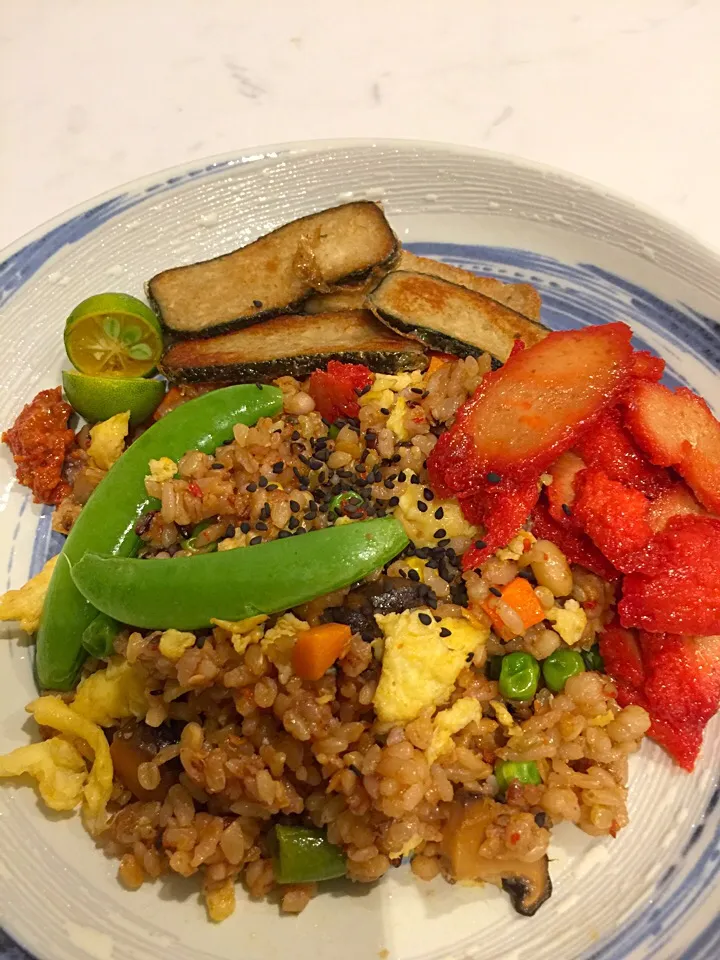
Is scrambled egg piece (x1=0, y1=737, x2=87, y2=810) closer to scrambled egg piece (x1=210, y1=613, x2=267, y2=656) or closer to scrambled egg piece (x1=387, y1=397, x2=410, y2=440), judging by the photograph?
scrambled egg piece (x1=210, y1=613, x2=267, y2=656)

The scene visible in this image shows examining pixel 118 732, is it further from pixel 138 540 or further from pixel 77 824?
pixel 138 540

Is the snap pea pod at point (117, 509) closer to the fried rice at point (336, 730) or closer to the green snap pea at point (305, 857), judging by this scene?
the fried rice at point (336, 730)

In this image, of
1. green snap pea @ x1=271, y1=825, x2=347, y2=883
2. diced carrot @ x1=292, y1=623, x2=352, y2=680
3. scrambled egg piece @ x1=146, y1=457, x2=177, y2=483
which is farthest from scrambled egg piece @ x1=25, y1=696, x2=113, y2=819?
scrambled egg piece @ x1=146, y1=457, x2=177, y2=483

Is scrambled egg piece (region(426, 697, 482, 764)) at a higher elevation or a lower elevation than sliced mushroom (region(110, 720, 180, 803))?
higher

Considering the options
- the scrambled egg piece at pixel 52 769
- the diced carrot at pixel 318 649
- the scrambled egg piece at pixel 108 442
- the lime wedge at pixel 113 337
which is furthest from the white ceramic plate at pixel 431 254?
the diced carrot at pixel 318 649

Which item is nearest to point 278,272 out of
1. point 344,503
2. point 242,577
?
point 344,503
